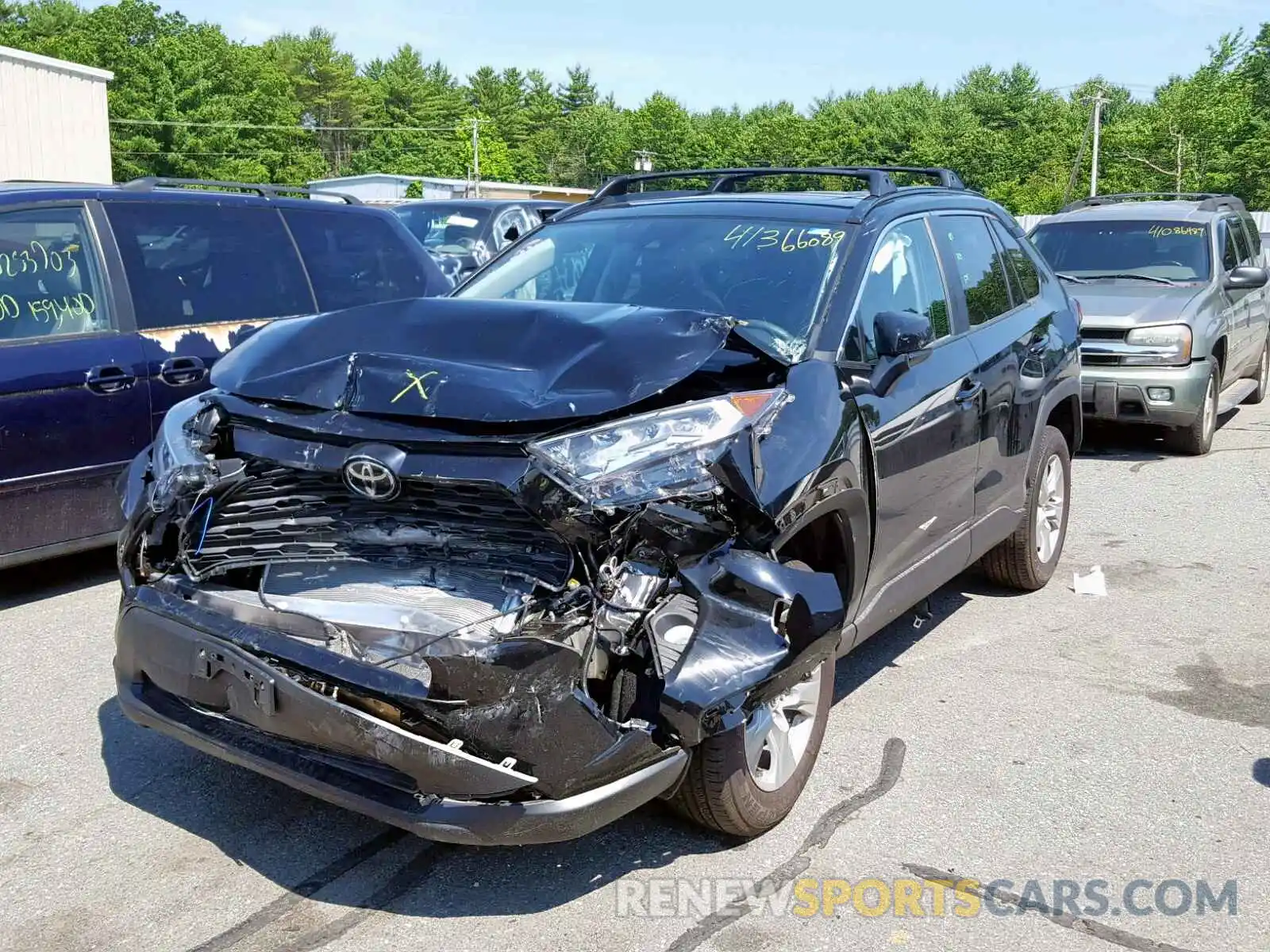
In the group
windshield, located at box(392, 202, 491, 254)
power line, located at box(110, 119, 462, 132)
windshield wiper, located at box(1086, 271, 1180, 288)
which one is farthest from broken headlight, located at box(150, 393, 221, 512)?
power line, located at box(110, 119, 462, 132)

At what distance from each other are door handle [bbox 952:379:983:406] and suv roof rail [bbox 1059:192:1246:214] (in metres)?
7.67

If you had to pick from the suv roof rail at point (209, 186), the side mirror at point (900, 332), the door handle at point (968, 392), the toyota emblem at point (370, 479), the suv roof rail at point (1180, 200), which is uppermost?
the suv roof rail at point (1180, 200)

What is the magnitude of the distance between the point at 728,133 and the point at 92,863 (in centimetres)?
10655

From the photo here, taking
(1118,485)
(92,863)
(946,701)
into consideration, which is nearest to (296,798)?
(92,863)

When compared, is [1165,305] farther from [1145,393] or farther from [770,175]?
[770,175]

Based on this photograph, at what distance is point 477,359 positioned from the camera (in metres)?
3.46

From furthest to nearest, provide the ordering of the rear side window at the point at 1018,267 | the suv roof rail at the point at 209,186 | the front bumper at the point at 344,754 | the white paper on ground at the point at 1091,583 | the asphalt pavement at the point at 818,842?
the suv roof rail at the point at 209,186 < the white paper on ground at the point at 1091,583 < the rear side window at the point at 1018,267 < the asphalt pavement at the point at 818,842 < the front bumper at the point at 344,754

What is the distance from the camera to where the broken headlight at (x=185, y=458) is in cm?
351

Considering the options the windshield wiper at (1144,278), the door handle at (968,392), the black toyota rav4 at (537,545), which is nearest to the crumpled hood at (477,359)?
the black toyota rav4 at (537,545)

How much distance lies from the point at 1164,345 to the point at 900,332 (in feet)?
21.1

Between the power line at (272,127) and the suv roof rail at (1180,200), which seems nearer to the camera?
the suv roof rail at (1180,200)

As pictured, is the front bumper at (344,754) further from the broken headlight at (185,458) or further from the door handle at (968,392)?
the door handle at (968,392)

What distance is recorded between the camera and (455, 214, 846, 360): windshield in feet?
13.7

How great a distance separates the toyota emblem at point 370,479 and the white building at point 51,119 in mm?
24928
